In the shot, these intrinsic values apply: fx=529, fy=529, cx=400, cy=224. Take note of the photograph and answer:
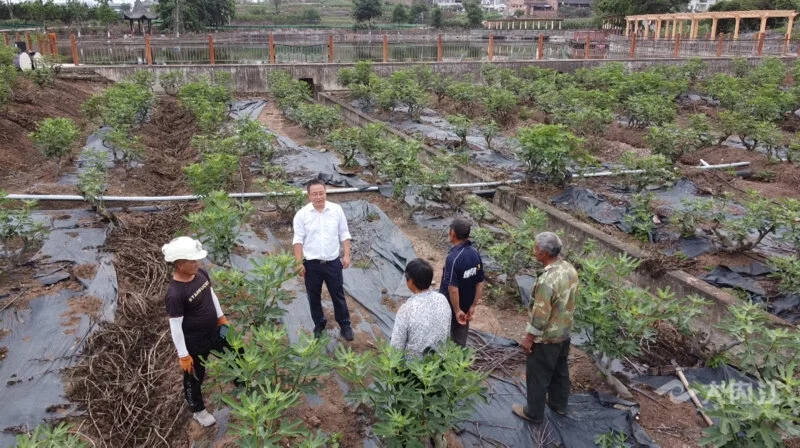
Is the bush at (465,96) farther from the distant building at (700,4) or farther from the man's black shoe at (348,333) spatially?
the distant building at (700,4)

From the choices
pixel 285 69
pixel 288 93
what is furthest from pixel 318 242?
pixel 285 69

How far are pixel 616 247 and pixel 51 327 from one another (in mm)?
6024

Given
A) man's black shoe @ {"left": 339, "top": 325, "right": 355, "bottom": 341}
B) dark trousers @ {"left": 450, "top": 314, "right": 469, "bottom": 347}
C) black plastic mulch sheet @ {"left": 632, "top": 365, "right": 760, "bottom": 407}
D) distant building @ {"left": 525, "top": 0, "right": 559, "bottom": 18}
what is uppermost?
distant building @ {"left": 525, "top": 0, "right": 559, "bottom": 18}

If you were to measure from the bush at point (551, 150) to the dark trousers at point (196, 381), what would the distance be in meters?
5.74

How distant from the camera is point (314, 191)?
4.42 meters

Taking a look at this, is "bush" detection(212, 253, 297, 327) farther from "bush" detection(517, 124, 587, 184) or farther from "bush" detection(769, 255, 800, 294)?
"bush" detection(517, 124, 587, 184)

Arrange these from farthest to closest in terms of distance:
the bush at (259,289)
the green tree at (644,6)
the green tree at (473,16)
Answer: the green tree at (473,16)
the green tree at (644,6)
the bush at (259,289)

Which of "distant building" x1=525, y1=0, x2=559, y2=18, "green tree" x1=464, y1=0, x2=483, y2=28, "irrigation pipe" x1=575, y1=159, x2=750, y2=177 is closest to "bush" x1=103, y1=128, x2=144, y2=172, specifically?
"irrigation pipe" x1=575, y1=159, x2=750, y2=177

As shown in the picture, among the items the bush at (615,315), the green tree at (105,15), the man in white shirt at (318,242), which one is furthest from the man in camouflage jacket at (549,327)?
the green tree at (105,15)

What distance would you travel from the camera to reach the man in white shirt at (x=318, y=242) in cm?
448

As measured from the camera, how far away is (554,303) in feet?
11.5

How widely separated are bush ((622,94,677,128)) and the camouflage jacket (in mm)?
8889

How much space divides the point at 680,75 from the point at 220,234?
17331mm

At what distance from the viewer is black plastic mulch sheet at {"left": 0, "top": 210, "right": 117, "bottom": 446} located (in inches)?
154
